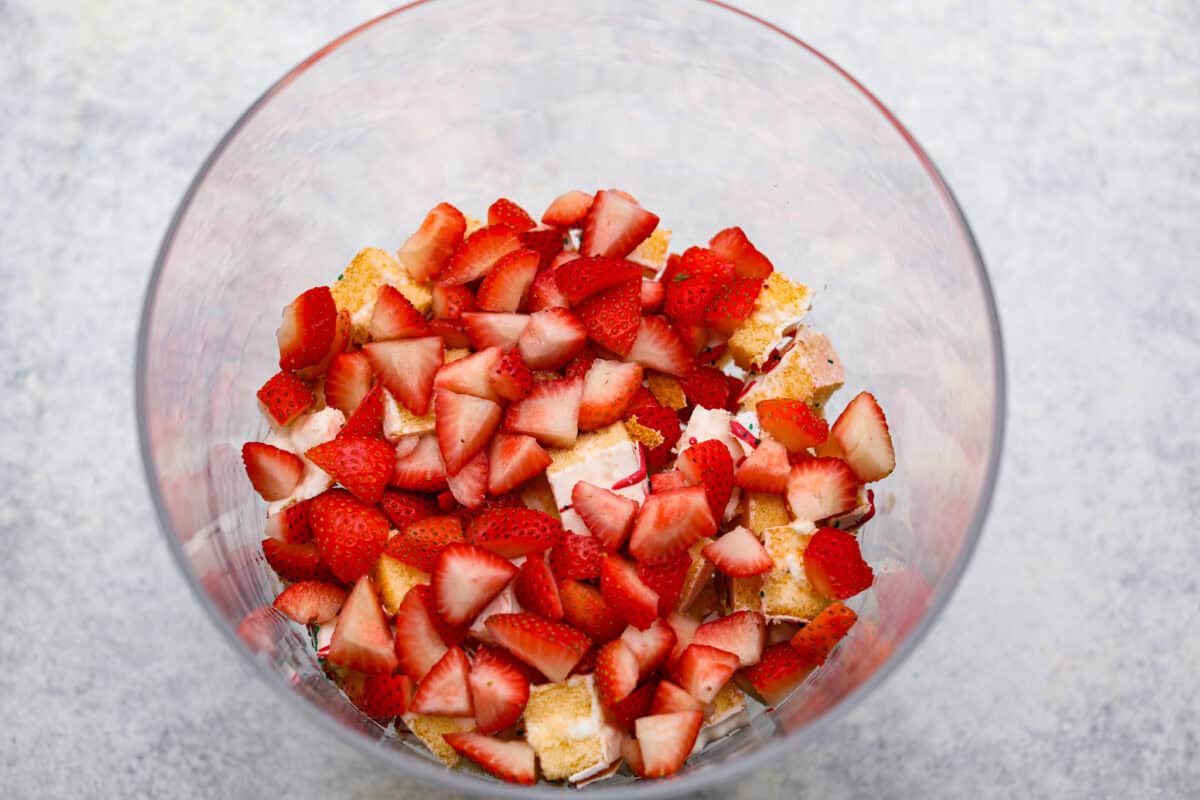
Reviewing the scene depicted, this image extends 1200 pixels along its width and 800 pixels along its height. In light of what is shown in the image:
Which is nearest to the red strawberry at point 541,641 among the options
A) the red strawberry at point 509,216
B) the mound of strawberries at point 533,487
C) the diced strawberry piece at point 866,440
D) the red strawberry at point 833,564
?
the mound of strawberries at point 533,487

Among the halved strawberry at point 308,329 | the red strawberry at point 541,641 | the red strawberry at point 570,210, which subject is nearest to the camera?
the red strawberry at point 541,641

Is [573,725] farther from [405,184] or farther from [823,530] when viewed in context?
[405,184]

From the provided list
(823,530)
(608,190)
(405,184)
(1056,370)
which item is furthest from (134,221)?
(1056,370)

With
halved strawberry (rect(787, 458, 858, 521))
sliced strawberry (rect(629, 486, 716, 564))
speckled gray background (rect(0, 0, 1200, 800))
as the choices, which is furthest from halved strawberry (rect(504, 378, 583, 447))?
speckled gray background (rect(0, 0, 1200, 800))

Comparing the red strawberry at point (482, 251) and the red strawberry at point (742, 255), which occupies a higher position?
the red strawberry at point (482, 251)

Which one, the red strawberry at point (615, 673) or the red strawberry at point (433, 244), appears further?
the red strawberry at point (433, 244)

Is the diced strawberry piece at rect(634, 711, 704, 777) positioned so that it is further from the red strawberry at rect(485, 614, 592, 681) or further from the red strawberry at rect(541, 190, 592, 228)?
the red strawberry at rect(541, 190, 592, 228)

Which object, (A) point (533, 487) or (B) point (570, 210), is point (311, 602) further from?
(B) point (570, 210)

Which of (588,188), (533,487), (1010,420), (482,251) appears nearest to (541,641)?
(533,487)

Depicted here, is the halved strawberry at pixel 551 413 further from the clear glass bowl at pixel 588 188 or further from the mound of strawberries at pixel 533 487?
the clear glass bowl at pixel 588 188
